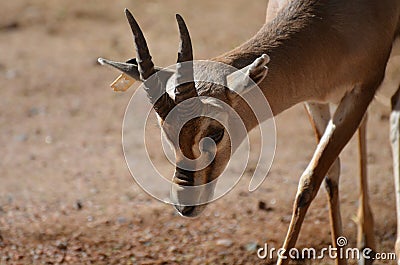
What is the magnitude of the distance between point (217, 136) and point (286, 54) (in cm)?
80

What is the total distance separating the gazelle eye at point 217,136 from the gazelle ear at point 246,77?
0.27 m

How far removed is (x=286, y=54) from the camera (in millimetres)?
5219

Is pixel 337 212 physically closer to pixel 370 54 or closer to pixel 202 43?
pixel 370 54

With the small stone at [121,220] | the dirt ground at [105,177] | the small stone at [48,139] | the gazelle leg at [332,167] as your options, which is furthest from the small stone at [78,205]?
the gazelle leg at [332,167]

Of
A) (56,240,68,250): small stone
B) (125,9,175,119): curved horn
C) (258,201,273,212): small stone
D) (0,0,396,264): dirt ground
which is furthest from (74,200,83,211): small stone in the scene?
(125,9,175,119): curved horn

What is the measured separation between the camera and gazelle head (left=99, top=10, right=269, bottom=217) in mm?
4680

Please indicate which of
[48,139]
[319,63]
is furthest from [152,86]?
[48,139]

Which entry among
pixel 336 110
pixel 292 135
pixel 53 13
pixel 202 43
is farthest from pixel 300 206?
pixel 53 13

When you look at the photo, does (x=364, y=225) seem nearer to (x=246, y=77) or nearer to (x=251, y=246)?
(x=251, y=246)

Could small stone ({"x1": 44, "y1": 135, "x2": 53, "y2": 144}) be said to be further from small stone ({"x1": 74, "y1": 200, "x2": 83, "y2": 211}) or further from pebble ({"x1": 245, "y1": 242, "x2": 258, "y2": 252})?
pebble ({"x1": 245, "y1": 242, "x2": 258, "y2": 252})

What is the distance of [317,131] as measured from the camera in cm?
614

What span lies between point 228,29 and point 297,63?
7.04 meters

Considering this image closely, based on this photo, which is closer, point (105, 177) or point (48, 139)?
point (105, 177)

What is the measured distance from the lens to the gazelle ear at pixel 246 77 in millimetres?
4594
